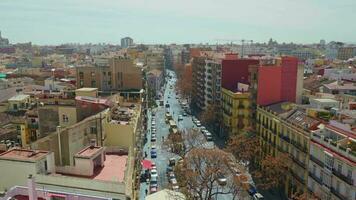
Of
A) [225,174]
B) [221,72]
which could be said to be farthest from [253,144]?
[221,72]

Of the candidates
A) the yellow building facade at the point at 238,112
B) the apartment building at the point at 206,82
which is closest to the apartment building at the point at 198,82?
the apartment building at the point at 206,82

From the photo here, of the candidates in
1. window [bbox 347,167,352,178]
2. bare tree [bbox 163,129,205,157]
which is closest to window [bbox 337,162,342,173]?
window [bbox 347,167,352,178]

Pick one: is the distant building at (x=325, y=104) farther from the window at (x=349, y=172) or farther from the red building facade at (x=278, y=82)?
the window at (x=349, y=172)

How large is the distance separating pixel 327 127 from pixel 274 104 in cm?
2457

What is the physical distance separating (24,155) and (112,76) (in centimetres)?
5666

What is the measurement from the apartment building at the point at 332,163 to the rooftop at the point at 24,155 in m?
33.7

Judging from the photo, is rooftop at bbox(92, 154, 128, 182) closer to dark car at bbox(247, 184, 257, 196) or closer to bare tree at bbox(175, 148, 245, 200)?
bare tree at bbox(175, 148, 245, 200)

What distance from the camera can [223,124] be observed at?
100m

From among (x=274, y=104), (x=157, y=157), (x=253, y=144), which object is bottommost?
(x=157, y=157)

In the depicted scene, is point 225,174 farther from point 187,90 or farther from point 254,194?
point 187,90

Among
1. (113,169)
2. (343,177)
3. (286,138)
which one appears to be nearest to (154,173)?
(286,138)

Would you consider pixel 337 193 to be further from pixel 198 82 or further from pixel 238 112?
pixel 198 82

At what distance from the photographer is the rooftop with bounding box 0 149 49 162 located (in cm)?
3550

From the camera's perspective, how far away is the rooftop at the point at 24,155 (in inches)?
1398
